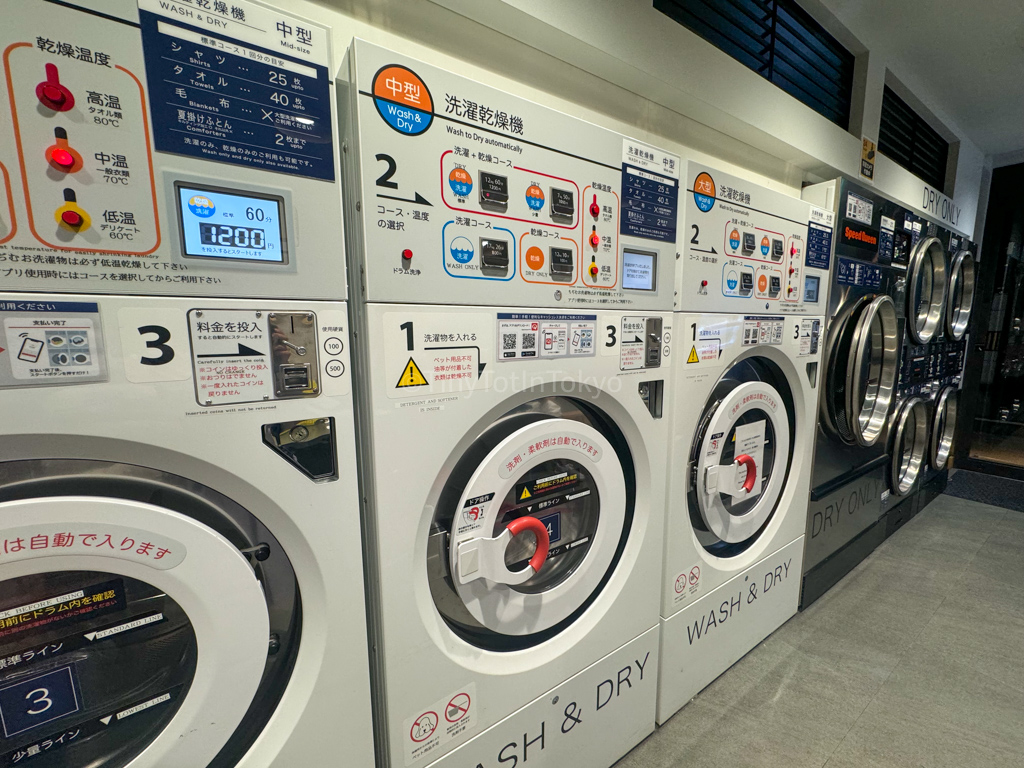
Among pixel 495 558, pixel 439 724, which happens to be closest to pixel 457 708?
pixel 439 724

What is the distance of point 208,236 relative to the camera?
60 centimetres

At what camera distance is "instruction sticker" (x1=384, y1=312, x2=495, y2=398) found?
760mm

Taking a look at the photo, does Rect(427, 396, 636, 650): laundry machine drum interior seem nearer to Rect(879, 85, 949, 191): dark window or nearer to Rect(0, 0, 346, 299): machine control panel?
Rect(0, 0, 346, 299): machine control panel

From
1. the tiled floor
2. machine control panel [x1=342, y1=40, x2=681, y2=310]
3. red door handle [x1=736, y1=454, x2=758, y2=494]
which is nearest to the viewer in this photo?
machine control panel [x1=342, y1=40, x2=681, y2=310]

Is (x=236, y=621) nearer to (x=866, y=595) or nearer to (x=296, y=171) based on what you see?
(x=296, y=171)

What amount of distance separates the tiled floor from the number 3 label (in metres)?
1.52

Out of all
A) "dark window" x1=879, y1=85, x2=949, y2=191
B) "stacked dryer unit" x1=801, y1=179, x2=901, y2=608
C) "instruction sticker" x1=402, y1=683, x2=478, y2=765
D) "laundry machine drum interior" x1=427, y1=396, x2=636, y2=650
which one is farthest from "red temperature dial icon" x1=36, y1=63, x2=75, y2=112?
"dark window" x1=879, y1=85, x2=949, y2=191

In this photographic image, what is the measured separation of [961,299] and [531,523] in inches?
136

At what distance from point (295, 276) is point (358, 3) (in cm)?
54

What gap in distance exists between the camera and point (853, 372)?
182 centimetres

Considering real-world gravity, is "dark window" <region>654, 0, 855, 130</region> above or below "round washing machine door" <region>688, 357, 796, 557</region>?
above

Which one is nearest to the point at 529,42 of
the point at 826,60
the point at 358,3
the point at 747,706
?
the point at 358,3

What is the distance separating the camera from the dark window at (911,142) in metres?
2.28

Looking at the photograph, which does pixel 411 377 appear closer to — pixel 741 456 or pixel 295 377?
pixel 295 377
